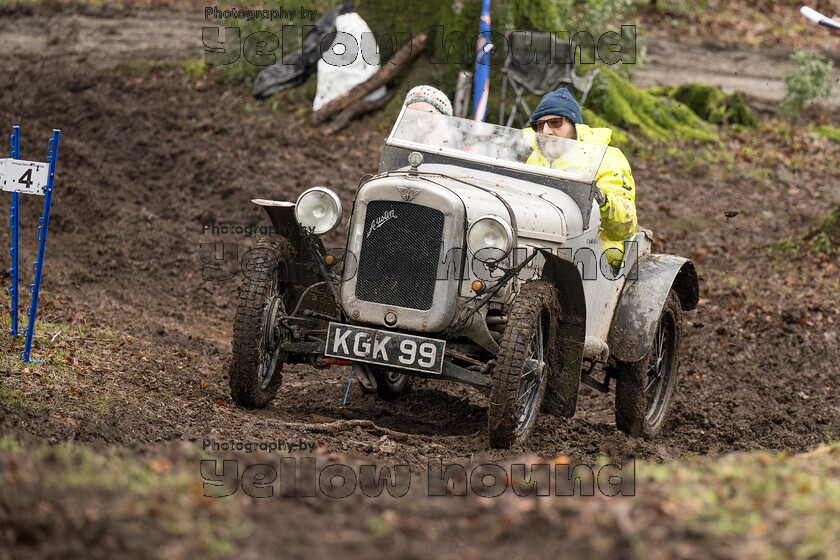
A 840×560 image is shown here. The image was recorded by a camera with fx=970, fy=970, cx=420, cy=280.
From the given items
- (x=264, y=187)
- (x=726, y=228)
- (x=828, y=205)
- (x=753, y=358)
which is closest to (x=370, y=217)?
(x=753, y=358)

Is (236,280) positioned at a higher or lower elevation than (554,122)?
lower

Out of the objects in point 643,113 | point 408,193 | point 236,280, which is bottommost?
point 236,280

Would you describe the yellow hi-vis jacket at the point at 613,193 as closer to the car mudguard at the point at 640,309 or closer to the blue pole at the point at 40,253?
the car mudguard at the point at 640,309

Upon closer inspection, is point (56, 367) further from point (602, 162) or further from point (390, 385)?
point (602, 162)

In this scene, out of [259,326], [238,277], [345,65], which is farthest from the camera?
[345,65]

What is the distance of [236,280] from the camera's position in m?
10.2

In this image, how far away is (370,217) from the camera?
576 cm

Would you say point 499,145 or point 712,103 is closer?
point 499,145

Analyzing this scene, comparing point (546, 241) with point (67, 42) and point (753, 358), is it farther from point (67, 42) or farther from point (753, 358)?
point (67, 42)

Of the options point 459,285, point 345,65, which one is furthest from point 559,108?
point 345,65

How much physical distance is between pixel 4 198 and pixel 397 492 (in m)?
8.61

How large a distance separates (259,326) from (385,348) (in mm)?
814

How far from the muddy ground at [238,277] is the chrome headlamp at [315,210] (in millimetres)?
1206

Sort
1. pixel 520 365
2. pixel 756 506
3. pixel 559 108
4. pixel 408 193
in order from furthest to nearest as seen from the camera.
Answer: pixel 559 108 → pixel 408 193 → pixel 520 365 → pixel 756 506
